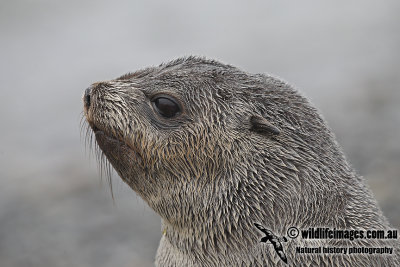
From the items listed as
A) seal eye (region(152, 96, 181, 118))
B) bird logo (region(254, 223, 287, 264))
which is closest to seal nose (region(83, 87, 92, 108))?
seal eye (region(152, 96, 181, 118))

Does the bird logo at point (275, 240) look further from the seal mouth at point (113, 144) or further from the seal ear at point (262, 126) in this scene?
the seal mouth at point (113, 144)

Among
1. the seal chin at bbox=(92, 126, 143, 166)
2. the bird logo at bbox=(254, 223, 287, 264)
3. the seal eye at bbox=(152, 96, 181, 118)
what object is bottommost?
the bird logo at bbox=(254, 223, 287, 264)

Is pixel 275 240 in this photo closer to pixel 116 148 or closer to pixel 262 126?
pixel 262 126

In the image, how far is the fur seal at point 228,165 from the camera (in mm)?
4188

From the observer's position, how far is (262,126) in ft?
13.8

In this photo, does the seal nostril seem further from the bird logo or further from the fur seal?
the bird logo

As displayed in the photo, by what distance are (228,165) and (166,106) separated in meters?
0.69

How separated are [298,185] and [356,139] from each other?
18.6 ft

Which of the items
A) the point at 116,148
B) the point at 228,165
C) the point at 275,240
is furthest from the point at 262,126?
the point at 116,148

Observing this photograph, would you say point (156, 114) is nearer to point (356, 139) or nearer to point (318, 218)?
point (318, 218)

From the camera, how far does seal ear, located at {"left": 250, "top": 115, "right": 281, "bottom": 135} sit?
4.17m

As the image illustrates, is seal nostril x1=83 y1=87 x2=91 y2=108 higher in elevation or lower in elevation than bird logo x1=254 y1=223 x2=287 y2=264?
higher

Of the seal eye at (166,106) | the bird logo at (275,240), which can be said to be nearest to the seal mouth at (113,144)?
the seal eye at (166,106)

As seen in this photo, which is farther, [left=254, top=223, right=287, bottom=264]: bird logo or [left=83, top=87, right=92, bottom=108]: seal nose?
[left=83, top=87, right=92, bottom=108]: seal nose
